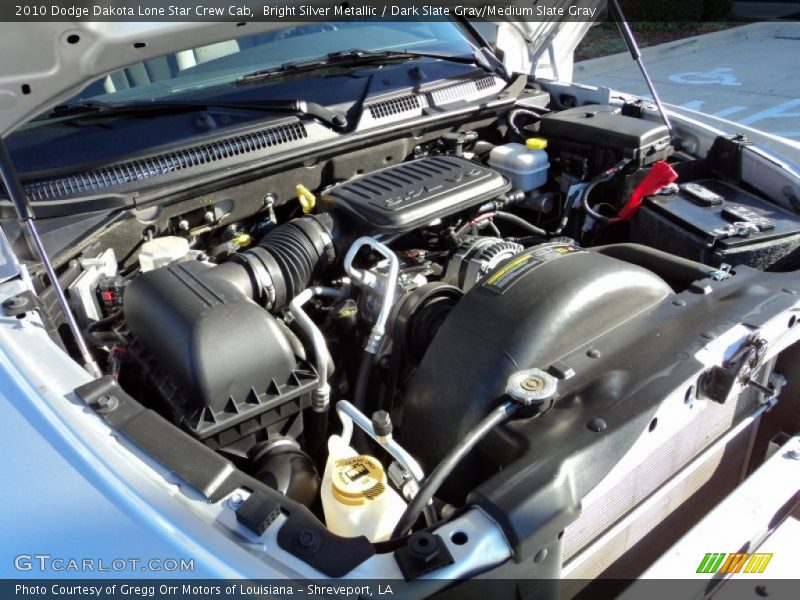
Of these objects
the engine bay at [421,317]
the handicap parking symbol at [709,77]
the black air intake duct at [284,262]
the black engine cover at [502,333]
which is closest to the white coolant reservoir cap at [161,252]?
the engine bay at [421,317]

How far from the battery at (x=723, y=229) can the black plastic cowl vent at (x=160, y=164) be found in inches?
44.6

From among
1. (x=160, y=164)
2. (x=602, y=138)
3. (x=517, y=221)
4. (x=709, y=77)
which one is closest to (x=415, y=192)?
(x=517, y=221)

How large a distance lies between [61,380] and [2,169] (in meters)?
0.51

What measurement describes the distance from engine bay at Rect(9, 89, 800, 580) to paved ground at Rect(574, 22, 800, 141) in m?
5.19

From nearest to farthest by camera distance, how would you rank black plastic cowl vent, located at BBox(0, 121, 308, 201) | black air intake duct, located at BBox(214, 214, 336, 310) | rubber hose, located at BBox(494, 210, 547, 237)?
black air intake duct, located at BBox(214, 214, 336, 310) → black plastic cowl vent, located at BBox(0, 121, 308, 201) → rubber hose, located at BBox(494, 210, 547, 237)

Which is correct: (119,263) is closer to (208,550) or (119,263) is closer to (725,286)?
(208,550)

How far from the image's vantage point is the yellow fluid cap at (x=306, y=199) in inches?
80.4

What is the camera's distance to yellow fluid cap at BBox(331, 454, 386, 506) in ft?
3.96

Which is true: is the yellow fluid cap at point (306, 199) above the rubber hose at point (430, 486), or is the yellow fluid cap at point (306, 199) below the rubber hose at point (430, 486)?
above

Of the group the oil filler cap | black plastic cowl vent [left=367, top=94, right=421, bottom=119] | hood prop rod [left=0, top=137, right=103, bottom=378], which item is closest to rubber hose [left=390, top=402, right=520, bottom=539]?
the oil filler cap

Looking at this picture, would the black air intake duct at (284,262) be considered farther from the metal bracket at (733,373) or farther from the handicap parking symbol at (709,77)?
the handicap parking symbol at (709,77)

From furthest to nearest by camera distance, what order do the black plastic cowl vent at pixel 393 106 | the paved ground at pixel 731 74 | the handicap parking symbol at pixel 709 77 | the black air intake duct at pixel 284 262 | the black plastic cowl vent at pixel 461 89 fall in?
the handicap parking symbol at pixel 709 77 → the paved ground at pixel 731 74 → the black plastic cowl vent at pixel 461 89 → the black plastic cowl vent at pixel 393 106 → the black air intake duct at pixel 284 262

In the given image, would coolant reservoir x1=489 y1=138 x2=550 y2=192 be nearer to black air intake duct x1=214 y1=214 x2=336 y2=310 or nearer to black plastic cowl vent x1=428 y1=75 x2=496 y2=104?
black plastic cowl vent x1=428 y1=75 x2=496 y2=104

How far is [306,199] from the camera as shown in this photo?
2.04 meters
